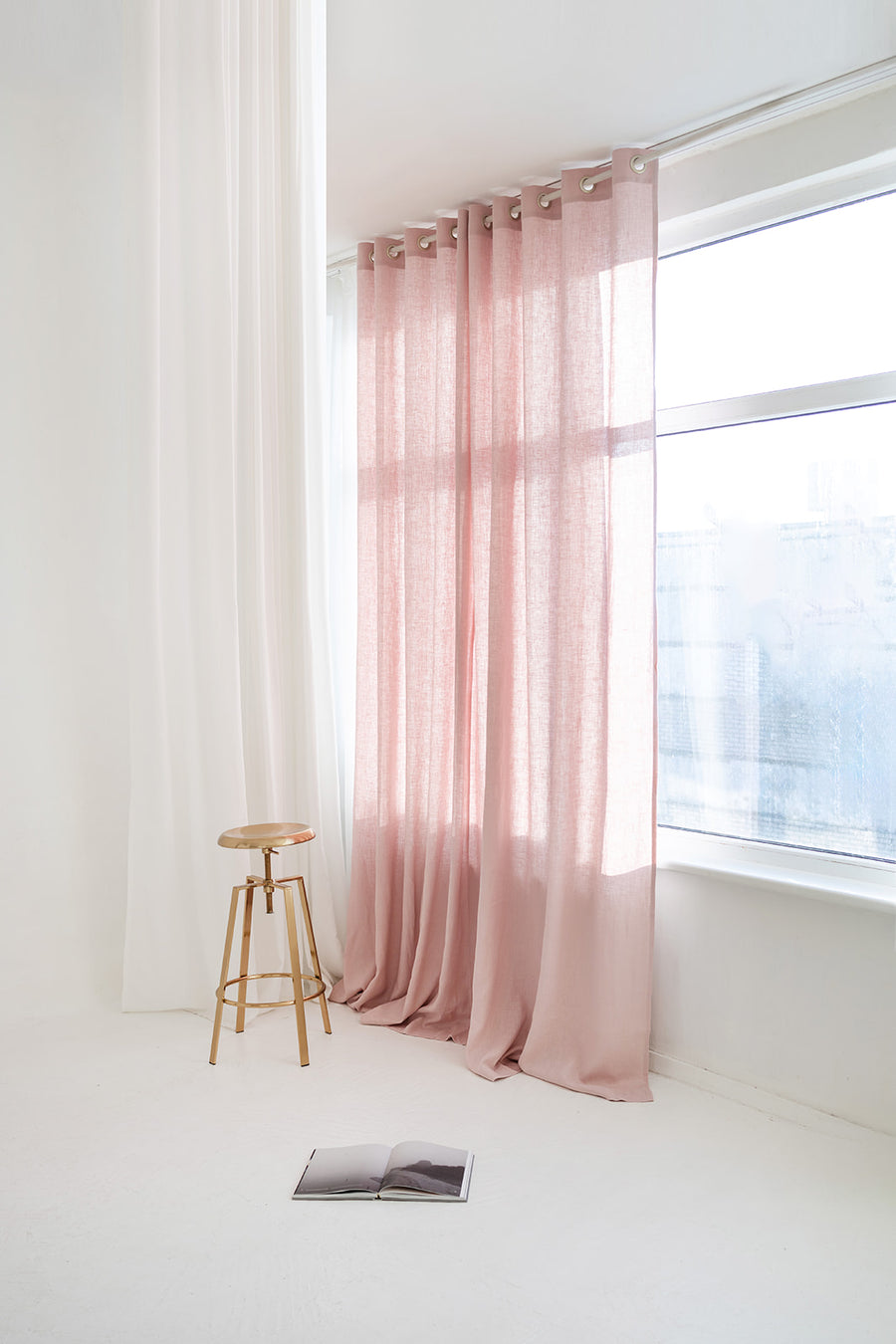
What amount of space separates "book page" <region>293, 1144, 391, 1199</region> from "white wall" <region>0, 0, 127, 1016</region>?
54.1 inches

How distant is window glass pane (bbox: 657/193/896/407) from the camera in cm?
261

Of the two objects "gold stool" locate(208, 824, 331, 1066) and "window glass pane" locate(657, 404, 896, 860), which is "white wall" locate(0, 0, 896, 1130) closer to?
"window glass pane" locate(657, 404, 896, 860)

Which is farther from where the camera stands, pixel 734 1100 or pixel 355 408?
pixel 355 408

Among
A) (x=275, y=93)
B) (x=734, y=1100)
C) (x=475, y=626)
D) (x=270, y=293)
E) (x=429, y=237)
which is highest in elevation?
(x=275, y=93)

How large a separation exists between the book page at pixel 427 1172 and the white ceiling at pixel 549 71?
2628 mm

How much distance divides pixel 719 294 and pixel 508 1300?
2.56 meters

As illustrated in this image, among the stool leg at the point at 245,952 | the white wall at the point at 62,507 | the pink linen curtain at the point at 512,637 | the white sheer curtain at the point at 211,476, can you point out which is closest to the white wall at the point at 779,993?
the pink linen curtain at the point at 512,637

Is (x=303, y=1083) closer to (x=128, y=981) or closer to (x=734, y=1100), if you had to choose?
(x=128, y=981)

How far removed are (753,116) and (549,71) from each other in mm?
553

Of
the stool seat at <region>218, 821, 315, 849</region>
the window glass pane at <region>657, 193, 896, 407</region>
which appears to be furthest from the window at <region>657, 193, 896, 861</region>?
the stool seat at <region>218, 821, 315, 849</region>

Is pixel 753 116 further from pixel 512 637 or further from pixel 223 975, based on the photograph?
pixel 223 975

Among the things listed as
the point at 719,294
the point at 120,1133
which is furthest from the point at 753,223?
the point at 120,1133

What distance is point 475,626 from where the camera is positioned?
327 cm

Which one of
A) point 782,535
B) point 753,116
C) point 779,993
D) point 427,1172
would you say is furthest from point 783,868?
point 753,116
